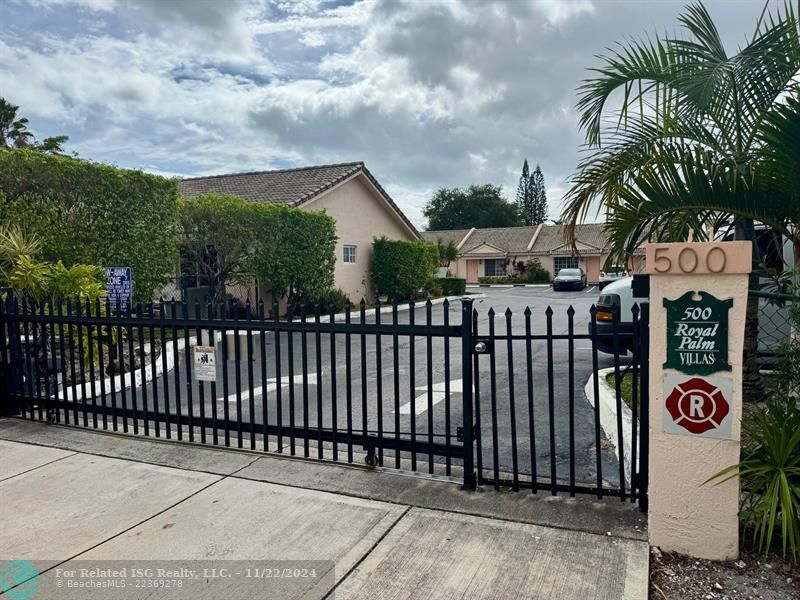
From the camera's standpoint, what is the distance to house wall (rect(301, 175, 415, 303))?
20281 mm

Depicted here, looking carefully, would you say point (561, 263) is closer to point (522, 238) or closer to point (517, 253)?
point (517, 253)

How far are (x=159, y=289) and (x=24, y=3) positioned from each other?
601 centimetres

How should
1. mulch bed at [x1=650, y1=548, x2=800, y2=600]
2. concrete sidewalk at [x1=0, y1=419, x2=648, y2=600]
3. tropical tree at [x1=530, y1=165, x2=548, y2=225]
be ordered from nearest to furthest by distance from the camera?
mulch bed at [x1=650, y1=548, x2=800, y2=600] → concrete sidewalk at [x1=0, y1=419, x2=648, y2=600] → tropical tree at [x1=530, y1=165, x2=548, y2=225]

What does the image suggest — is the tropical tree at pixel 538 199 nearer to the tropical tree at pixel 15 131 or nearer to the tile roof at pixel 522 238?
the tile roof at pixel 522 238

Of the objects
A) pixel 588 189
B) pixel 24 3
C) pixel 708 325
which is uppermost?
pixel 24 3

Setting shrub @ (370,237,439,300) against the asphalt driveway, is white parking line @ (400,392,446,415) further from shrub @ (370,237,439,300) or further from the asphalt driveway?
shrub @ (370,237,439,300)

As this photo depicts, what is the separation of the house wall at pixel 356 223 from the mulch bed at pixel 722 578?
1699cm

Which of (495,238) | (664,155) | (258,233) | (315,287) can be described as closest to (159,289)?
(258,233)

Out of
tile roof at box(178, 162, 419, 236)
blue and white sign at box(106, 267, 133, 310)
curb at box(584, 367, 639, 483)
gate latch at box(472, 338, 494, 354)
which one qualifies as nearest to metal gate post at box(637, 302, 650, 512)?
curb at box(584, 367, 639, 483)

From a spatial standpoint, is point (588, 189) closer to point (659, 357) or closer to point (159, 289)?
point (659, 357)

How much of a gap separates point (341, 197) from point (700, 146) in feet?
55.7

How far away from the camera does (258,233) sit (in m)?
14.9

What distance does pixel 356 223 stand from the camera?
71.4ft

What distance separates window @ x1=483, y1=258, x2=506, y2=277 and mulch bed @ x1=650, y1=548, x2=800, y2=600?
44.9m
